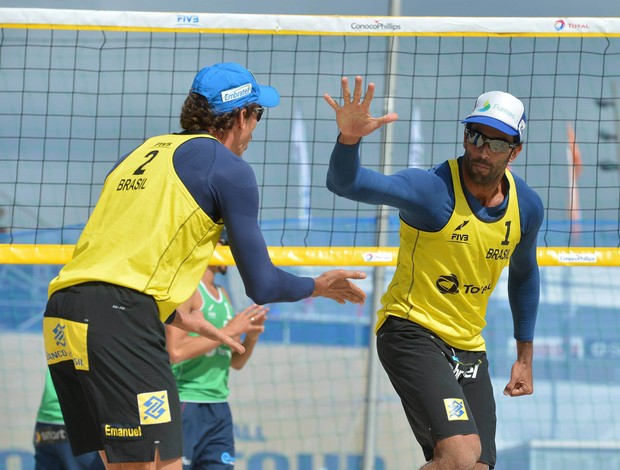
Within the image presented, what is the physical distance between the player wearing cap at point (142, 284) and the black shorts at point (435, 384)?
3.17ft

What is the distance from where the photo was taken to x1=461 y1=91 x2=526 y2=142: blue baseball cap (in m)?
4.41

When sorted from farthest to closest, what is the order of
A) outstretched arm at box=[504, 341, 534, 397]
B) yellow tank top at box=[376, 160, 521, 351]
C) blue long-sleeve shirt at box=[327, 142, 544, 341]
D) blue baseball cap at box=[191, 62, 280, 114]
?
outstretched arm at box=[504, 341, 534, 397], yellow tank top at box=[376, 160, 521, 351], blue long-sleeve shirt at box=[327, 142, 544, 341], blue baseball cap at box=[191, 62, 280, 114]

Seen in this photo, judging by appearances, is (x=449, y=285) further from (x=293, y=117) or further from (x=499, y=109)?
(x=293, y=117)

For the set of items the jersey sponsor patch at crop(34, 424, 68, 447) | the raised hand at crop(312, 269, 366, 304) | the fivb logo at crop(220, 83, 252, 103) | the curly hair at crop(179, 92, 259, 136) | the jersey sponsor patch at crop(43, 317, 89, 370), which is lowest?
the jersey sponsor patch at crop(34, 424, 68, 447)

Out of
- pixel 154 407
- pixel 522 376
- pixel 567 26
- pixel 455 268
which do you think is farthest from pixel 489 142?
pixel 154 407

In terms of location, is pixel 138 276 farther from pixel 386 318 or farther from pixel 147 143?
pixel 386 318

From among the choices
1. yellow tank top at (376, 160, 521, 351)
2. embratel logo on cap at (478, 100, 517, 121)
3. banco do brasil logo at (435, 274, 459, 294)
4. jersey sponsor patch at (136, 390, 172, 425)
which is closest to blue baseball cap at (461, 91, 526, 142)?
embratel logo on cap at (478, 100, 517, 121)

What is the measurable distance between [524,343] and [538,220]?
689mm

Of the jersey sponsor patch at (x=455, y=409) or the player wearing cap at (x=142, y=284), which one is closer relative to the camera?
the player wearing cap at (x=142, y=284)

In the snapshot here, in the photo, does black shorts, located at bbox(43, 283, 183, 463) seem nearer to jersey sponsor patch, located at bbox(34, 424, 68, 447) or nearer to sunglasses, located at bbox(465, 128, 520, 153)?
sunglasses, located at bbox(465, 128, 520, 153)

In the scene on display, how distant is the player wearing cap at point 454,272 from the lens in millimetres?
4207

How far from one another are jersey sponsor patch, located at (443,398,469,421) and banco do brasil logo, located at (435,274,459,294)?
0.49 m

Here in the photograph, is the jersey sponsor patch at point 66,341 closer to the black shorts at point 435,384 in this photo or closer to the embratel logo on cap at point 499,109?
the black shorts at point 435,384

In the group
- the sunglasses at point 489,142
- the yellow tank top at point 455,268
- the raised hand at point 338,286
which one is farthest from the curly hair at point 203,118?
the sunglasses at point 489,142
